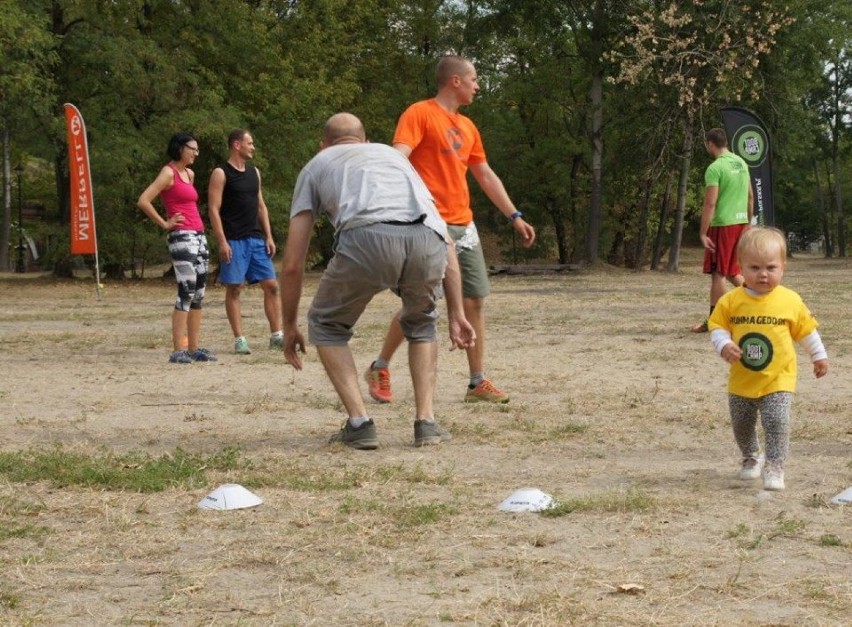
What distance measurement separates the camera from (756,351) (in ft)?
17.9

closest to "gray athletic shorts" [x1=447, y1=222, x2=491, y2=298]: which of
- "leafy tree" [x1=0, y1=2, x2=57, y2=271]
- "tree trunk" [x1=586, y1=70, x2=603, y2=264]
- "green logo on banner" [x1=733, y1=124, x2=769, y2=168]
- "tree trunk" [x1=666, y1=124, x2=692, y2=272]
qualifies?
"green logo on banner" [x1=733, y1=124, x2=769, y2=168]

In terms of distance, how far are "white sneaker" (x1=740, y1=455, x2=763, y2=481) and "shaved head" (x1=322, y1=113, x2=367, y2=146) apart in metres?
2.53

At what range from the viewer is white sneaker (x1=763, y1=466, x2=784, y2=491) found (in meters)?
5.36

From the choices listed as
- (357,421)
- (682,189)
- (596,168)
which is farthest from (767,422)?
(596,168)

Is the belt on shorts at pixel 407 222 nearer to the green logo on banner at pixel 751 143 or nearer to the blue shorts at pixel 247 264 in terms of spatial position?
the blue shorts at pixel 247 264

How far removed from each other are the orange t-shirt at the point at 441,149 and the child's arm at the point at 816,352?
2675 mm

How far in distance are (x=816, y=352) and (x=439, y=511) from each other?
72.9 inches

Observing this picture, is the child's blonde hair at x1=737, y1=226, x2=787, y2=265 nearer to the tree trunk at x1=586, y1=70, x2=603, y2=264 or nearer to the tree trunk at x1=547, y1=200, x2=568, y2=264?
the tree trunk at x1=586, y1=70, x2=603, y2=264

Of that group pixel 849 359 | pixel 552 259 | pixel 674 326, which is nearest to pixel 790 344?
pixel 849 359

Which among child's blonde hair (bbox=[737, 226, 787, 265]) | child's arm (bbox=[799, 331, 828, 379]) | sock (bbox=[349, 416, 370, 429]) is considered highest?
child's blonde hair (bbox=[737, 226, 787, 265])

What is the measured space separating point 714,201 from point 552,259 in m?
38.4

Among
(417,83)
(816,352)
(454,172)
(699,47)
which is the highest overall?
(417,83)

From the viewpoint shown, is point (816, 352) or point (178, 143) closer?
point (816, 352)

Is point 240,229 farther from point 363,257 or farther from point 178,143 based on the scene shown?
point 363,257
